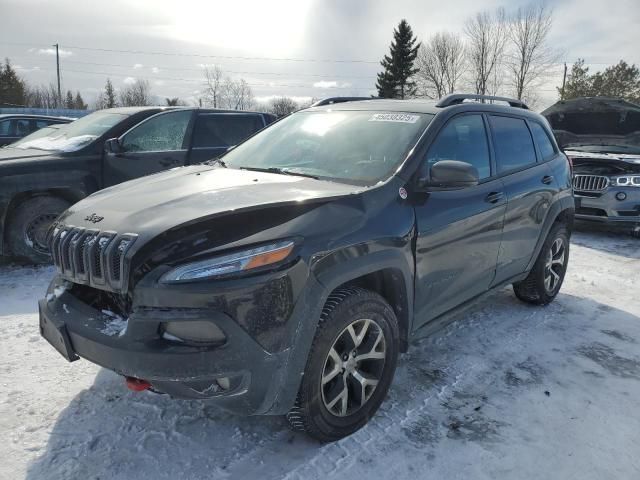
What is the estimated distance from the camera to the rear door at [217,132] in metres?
6.47

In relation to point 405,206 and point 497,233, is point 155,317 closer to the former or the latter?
point 405,206

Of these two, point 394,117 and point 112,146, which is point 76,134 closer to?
point 112,146

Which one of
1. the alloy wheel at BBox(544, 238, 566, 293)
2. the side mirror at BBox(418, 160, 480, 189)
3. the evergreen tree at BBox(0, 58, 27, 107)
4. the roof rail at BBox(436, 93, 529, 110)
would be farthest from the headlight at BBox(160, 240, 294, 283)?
the evergreen tree at BBox(0, 58, 27, 107)

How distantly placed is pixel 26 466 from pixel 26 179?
3.65m

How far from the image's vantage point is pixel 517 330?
4191 mm

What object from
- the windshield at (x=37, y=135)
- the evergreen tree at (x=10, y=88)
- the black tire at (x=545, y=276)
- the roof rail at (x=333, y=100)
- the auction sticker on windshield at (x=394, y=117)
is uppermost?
the evergreen tree at (x=10, y=88)

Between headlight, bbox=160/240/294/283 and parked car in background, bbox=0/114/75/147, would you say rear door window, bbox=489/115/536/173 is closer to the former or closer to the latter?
headlight, bbox=160/240/294/283

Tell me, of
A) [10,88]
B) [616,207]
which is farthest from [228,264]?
[10,88]

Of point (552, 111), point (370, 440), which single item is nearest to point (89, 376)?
point (370, 440)

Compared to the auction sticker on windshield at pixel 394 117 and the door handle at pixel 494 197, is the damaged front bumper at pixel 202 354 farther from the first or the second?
the door handle at pixel 494 197

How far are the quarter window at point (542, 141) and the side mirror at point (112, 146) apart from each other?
4325 mm

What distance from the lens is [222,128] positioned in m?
6.80

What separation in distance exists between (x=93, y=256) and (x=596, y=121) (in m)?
10.1

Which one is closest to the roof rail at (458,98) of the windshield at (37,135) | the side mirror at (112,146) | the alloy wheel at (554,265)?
the alloy wheel at (554,265)
